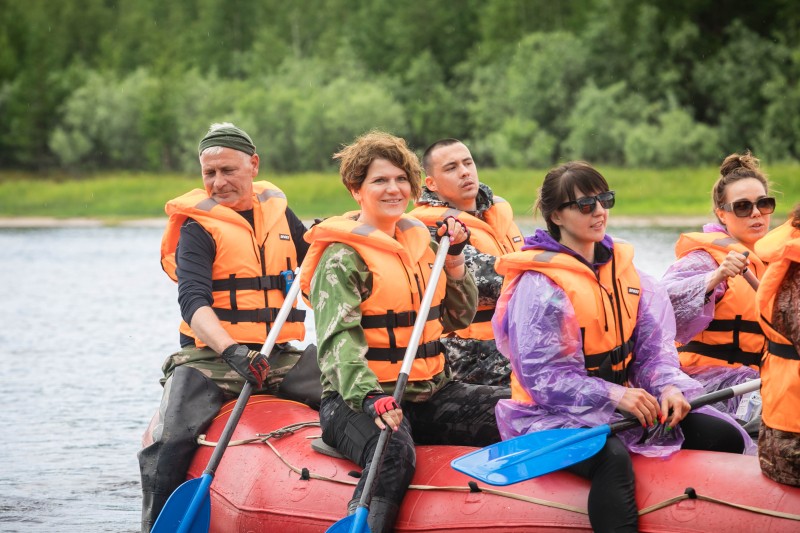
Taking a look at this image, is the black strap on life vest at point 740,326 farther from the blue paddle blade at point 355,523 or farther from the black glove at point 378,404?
the blue paddle blade at point 355,523

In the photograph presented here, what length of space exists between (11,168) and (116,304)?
23.8 meters

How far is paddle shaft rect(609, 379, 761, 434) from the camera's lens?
3.38 metres

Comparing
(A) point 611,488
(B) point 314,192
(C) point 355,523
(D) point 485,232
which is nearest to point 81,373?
(D) point 485,232

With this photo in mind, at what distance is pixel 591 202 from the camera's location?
3459 mm

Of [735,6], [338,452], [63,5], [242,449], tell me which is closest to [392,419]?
[338,452]

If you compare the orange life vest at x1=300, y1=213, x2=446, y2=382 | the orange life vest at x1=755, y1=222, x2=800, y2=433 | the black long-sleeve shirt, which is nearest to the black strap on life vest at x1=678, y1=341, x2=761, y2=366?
the orange life vest at x1=300, y1=213, x2=446, y2=382

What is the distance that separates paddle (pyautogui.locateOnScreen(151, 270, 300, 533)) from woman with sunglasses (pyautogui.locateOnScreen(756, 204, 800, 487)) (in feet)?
5.67

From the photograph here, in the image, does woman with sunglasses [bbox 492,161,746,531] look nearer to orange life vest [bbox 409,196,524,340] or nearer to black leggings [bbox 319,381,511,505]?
black leggings [bbox 319,381,511,505]

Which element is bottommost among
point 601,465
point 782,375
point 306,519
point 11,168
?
point 11,168

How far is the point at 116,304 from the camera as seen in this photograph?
1591cm

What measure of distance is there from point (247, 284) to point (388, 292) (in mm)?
932

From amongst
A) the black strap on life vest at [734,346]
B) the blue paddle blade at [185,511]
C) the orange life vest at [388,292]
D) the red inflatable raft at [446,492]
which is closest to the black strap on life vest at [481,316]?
the orange life vest at [388,292]

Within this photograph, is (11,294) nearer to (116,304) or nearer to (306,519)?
(116,304)

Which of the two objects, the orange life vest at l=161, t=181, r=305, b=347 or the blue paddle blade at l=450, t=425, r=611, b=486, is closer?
the blue paddle blade at l=450, t=425, r=611, b=486
